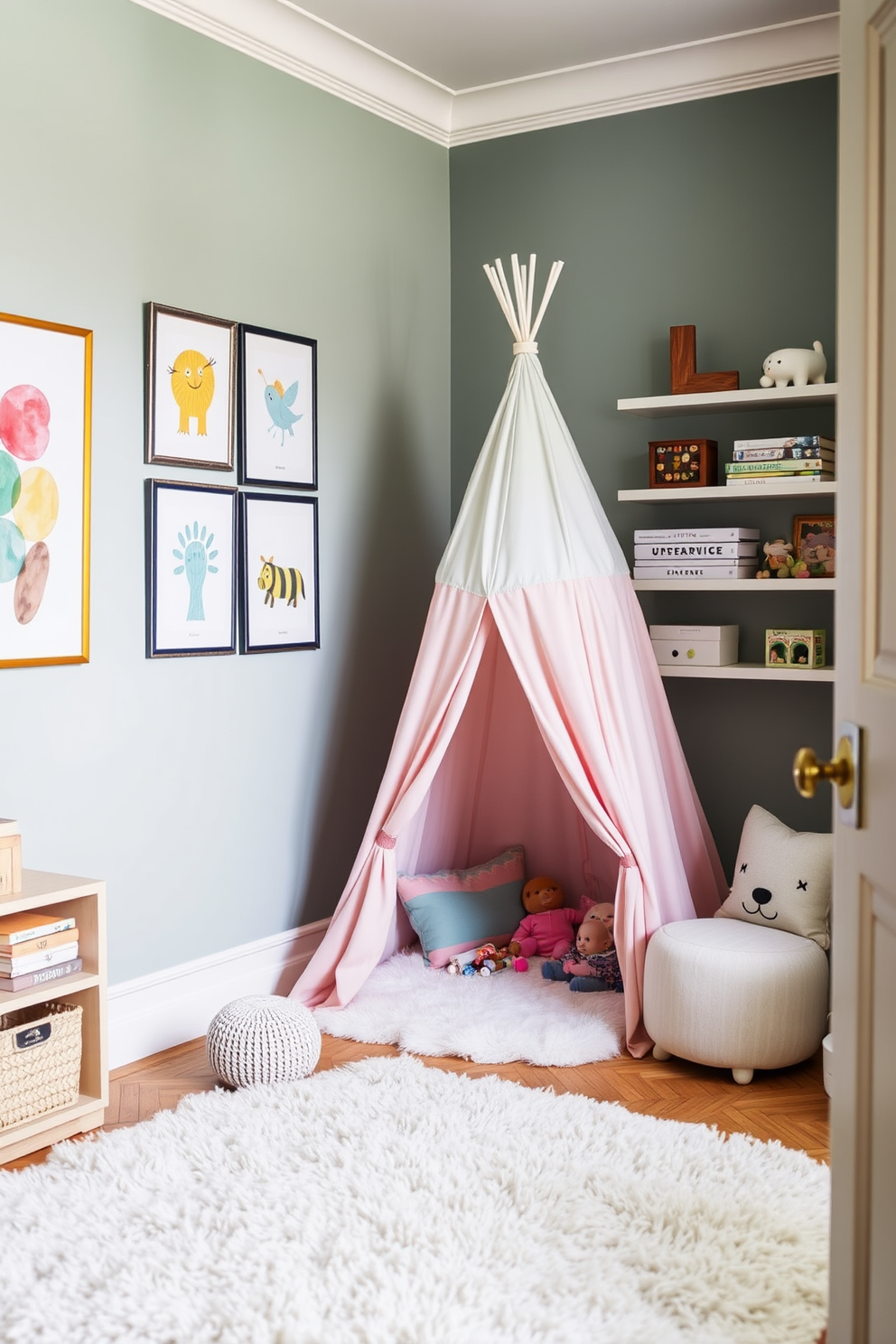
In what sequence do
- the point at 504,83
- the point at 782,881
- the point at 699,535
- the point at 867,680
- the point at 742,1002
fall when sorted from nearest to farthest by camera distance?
1. the point at 867,680
2. the point at 742,1002
3. the point at 782,881
4. the point at 699,535
5. the point at 504,83

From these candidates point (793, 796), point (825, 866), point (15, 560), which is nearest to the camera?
point (15, 560)

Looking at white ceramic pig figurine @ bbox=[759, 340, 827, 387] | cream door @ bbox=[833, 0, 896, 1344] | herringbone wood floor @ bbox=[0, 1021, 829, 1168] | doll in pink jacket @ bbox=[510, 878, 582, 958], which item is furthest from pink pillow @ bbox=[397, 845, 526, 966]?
cream door @ bbox=[833, 0, 896, 1344]

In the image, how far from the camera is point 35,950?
268cm

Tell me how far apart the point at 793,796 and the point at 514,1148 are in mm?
1674

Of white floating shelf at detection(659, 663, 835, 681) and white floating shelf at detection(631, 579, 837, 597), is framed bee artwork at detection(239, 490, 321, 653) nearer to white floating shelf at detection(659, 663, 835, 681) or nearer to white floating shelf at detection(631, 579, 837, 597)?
white floating shelf at detection(631, 579, 837, 597)

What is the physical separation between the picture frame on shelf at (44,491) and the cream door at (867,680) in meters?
2.05

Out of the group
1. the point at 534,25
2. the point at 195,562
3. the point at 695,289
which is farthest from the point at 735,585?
the point at 534,25

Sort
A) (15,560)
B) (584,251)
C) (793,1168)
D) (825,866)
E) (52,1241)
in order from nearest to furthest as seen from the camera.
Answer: (52,1241) < (793,1168) < (15,560) < (825,866) < (584,251)

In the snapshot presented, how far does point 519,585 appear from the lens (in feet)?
11.7

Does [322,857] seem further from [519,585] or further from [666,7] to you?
[666,7]

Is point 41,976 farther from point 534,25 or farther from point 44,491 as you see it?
point 534,25

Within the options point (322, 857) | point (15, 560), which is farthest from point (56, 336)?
point (322, 857)

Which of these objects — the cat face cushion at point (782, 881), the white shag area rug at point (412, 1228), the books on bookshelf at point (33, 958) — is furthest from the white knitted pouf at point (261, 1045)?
the cat face cushion at point (782, 881)

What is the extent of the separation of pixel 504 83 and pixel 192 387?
1672 mm
